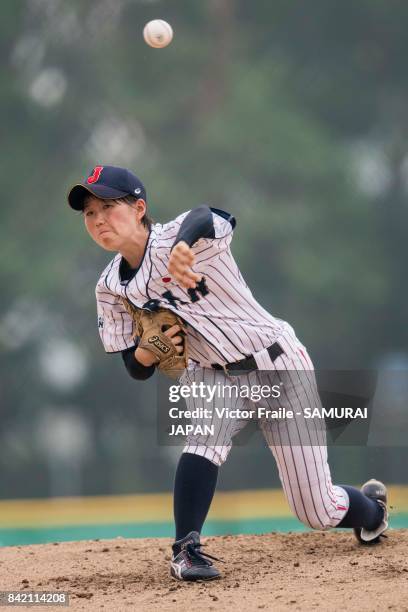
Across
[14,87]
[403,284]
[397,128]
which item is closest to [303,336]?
[403,284]

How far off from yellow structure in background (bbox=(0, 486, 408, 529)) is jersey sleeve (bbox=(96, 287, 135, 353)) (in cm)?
420

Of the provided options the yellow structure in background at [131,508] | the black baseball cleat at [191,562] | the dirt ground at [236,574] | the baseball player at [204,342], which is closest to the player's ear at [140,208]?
the baseball player at [204,342]

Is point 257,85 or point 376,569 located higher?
point 257,85

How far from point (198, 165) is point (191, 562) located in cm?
975

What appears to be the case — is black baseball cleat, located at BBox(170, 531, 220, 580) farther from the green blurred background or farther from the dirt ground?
the green blurred background

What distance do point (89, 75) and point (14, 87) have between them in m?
0.92

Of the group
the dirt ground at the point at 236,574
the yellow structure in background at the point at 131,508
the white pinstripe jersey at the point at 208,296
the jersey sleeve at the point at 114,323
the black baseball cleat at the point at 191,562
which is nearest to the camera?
the dirt ground at the point at 236,574

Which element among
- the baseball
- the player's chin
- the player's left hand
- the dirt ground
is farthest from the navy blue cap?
the baseball

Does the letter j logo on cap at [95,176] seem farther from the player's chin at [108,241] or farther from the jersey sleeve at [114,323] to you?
the jersey sleeve at [114,323]

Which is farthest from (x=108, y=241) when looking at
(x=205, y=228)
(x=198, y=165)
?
(x=198, y=165)

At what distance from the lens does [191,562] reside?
3.31 metres

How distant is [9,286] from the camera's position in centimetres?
1205

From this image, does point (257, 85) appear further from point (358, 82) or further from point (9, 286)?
point (9, 286)

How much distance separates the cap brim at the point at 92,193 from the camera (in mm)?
3369
